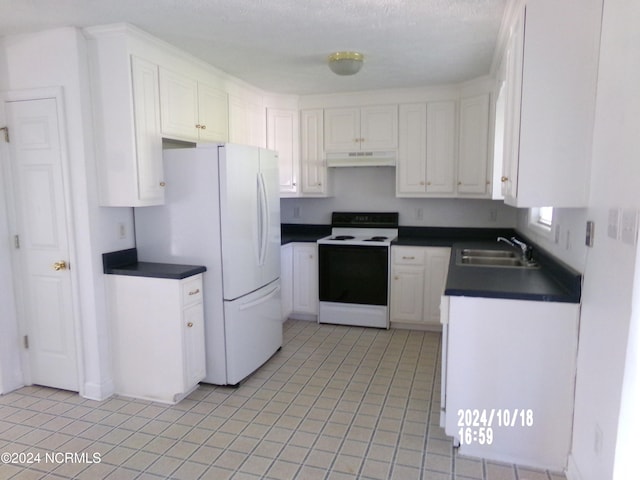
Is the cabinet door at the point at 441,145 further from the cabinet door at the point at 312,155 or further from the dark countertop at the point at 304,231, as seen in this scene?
the dark countertop at the point at 304,231

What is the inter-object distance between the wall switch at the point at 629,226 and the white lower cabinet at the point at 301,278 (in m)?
2.94

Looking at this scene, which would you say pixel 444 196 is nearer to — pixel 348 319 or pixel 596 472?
pixel 348 319

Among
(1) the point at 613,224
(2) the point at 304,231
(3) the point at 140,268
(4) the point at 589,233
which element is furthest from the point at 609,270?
(2) the point at 304,231

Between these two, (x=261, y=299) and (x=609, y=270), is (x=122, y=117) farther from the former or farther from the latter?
(x=609, y=270)

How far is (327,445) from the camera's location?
2.22 metres

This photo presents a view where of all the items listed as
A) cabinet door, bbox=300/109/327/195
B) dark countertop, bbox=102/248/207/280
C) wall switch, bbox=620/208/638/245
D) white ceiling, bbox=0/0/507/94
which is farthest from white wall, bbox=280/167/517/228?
wall switch, bbox=620/208/638/245

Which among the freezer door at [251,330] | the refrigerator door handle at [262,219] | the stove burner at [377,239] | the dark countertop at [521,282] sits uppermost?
the refrigerator door handle at [262,219]

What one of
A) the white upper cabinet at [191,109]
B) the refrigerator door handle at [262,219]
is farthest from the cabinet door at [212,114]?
the refrigerator door handle at [262,219]

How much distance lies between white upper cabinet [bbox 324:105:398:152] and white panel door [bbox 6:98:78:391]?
8.28 feet

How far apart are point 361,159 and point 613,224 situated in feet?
9.39

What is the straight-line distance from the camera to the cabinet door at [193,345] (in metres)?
2.67

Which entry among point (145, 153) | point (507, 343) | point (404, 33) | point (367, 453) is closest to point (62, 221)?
point (145, 153)

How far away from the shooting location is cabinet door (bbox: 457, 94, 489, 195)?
376 centimetres

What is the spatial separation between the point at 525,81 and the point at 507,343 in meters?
1.23
